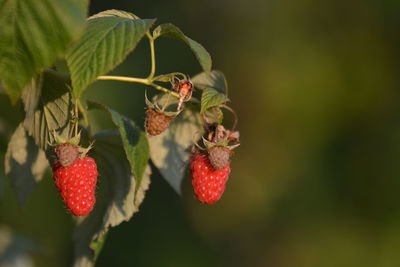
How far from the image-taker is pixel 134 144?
142 cm

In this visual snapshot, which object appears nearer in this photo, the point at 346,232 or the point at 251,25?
the point at 346,232

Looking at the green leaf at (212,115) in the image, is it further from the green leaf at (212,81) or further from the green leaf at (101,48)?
the green leaf at (101,48)

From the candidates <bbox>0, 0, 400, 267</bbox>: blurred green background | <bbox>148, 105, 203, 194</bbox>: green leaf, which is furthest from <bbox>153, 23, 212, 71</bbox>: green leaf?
<bbox>0, 0, 400, 267</bbox>: blurred green background

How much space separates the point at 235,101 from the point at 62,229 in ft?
9.56

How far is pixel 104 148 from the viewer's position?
5.55 ft

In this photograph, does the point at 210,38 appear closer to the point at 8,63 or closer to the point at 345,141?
the point at 345,141

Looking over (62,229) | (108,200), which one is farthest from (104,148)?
(62,229)

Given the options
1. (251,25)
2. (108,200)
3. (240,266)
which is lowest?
(240,266)

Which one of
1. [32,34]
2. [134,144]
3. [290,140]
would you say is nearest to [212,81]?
[134,144]

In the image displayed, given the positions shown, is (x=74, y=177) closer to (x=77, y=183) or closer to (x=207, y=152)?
(x=77, y=183)

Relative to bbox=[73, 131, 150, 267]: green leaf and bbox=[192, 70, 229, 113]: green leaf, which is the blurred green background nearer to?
bbox=[73, 131, 150, 267]: green leaf

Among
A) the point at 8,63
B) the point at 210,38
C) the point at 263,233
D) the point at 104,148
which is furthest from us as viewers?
the point at 210,38

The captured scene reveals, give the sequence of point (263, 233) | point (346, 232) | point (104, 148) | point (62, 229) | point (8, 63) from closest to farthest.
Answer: point (8, 63) < point (104, 148) < point (62, 229) < point (346, 232) < point (263, 233)

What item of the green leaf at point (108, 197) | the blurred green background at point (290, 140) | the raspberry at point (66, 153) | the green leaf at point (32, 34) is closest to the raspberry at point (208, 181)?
the green leaf at point (108, 197)
